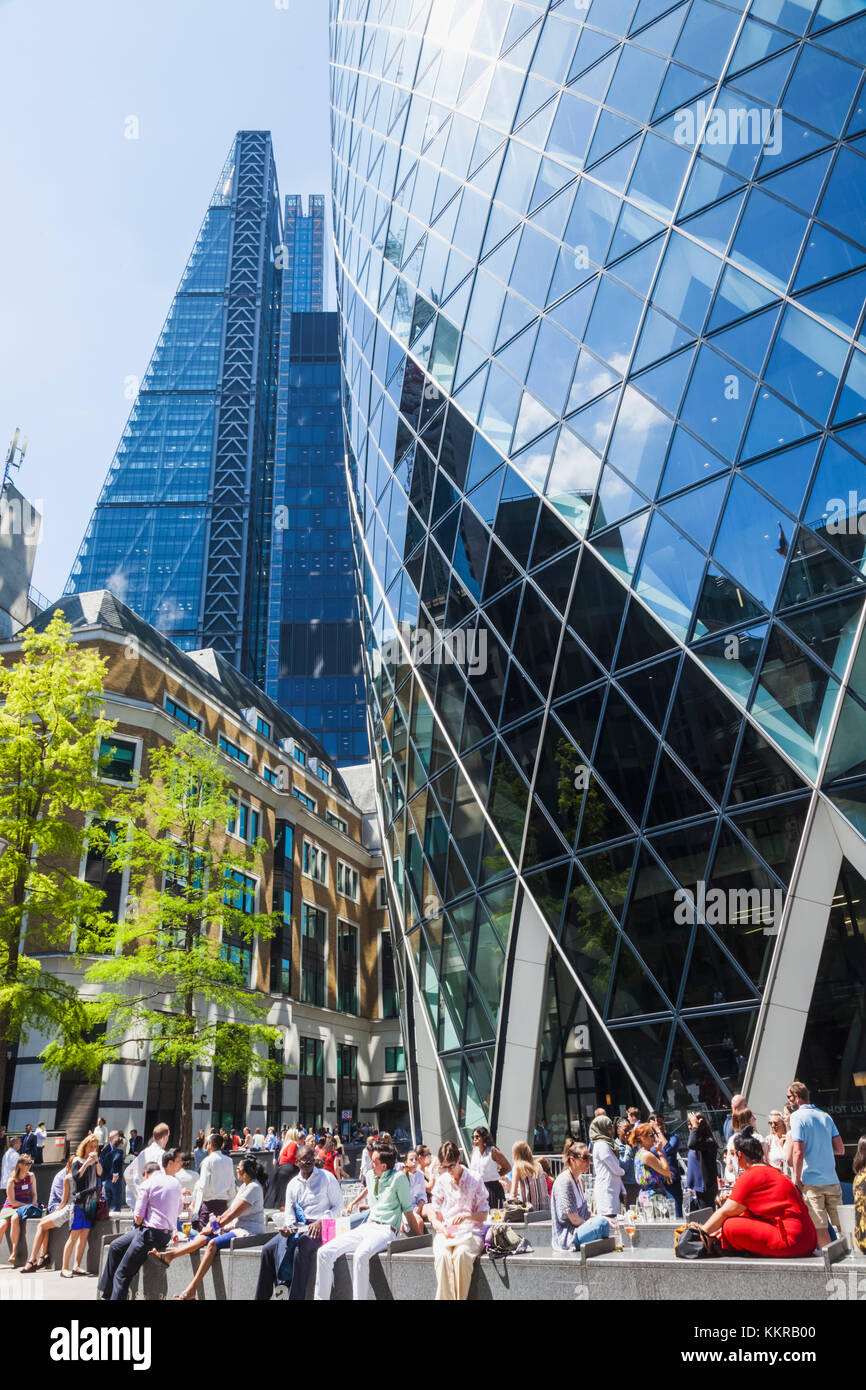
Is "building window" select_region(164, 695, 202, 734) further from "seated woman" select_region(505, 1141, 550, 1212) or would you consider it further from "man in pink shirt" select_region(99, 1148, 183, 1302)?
"man in pink shirt" select_region(99, 1148, 183, 1302)

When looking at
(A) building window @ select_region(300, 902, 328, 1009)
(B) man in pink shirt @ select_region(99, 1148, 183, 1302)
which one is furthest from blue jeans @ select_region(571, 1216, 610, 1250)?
(A) building window @ select_region(300, 902, 328, 1009)

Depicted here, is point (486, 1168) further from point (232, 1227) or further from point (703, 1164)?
point (232, 1227)

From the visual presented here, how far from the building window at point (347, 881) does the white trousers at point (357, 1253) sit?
178 feet

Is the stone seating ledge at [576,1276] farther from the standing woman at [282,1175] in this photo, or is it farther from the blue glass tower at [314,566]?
the blue glass tower at [314,566]

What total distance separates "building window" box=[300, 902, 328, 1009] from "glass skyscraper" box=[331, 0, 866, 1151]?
99.6ft

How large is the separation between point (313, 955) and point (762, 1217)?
51958 millimetres

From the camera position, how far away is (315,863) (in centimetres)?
5978

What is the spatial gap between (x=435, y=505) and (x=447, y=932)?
10902 mm

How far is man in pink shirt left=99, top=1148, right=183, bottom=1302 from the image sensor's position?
10.4m

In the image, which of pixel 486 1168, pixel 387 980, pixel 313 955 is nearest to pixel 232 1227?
pixel 486 1168

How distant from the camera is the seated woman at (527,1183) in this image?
47.2 feet

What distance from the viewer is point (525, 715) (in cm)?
2095
